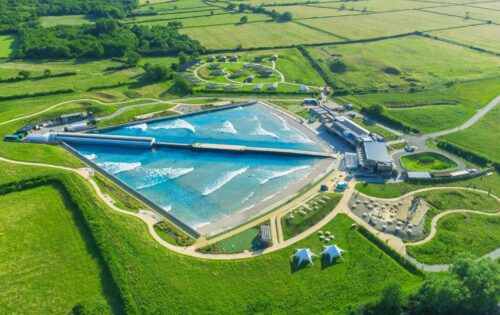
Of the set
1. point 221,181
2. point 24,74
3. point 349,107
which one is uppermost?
point 24,74

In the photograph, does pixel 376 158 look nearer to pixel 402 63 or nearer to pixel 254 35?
pixel 402 63

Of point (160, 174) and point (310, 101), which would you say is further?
point (310, 101)

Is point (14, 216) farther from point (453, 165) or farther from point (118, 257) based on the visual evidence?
point (453, 165)

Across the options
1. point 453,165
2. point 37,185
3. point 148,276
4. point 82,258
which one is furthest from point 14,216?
point 453,165

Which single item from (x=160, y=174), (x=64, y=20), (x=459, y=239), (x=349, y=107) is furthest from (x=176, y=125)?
(x=64, y=20)

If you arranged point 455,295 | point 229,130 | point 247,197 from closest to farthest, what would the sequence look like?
point 455,295
point 247,197
point 229,130

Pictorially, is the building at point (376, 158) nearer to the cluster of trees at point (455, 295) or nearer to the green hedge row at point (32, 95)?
the cluster of trees at point (455, 295)

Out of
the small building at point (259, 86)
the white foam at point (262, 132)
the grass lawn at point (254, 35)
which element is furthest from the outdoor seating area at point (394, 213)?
the grass lawn at point (254, 35)
